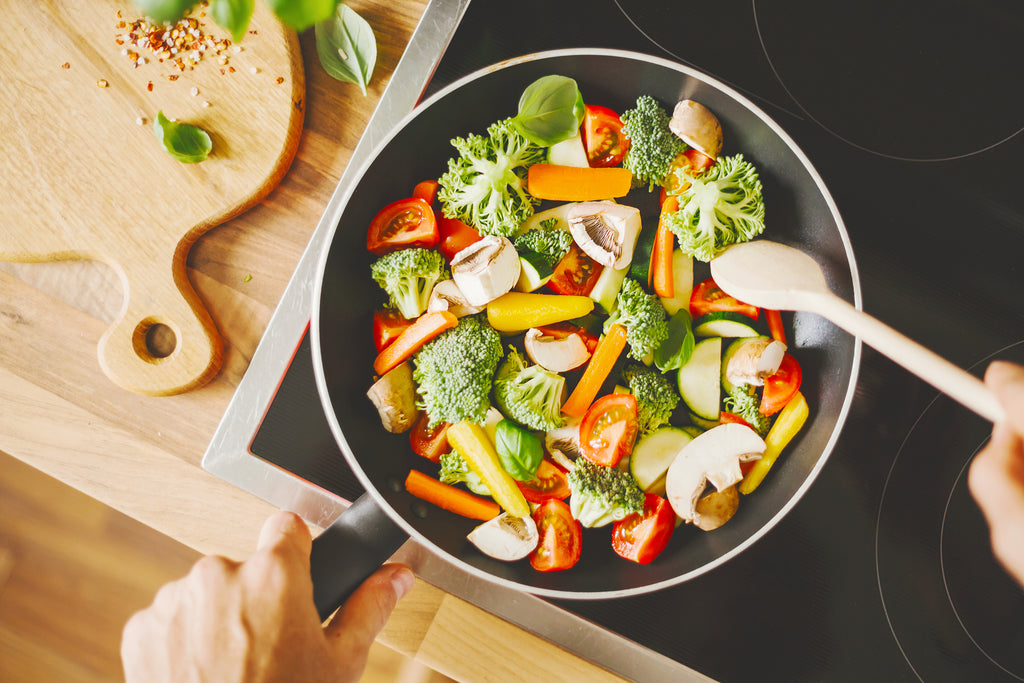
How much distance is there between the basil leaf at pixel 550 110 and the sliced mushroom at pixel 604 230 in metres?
0.16

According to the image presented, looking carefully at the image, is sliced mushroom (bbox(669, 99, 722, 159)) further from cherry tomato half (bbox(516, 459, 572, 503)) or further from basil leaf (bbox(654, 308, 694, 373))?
cherry tomato half (bbox(516, 459, 572, 503))

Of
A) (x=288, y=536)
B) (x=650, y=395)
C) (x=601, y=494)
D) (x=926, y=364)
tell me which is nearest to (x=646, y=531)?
(x=601, y=494)

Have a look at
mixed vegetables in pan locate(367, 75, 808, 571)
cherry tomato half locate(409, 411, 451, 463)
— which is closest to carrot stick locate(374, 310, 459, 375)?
mixed vegetables in pan locate(367, 75, 808, 571)

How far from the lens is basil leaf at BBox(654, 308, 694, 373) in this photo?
4.02 feet

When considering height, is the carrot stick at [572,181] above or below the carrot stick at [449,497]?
above

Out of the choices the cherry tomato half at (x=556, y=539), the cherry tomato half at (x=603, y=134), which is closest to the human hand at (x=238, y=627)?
the cherry tomato half at (x=556, y=539)

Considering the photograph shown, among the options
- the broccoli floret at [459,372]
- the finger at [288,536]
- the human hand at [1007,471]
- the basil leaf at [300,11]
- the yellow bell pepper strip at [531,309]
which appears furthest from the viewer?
the yellow bell pepper strip at [531,309]

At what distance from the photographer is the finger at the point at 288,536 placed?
0.81m

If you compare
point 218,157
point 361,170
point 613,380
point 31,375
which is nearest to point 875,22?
point 613,380

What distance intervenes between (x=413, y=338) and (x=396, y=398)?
0.12 meters

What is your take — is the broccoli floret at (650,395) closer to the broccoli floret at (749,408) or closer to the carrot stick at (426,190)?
the broccoli floret at (749,408)

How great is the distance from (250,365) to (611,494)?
78 centimetres

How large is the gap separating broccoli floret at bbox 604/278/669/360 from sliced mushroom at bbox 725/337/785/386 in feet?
0.50

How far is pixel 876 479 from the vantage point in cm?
122
